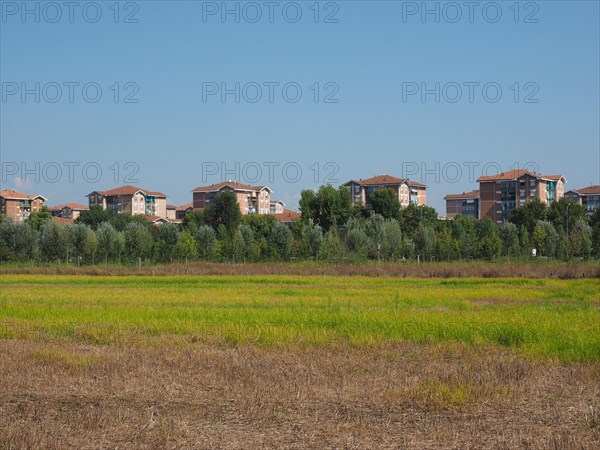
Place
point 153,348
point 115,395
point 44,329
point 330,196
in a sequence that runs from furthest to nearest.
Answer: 1. point 330,196
2. point 44,329
3. point 153,348
4. point 115,395

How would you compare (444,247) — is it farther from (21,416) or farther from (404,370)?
(21,416)

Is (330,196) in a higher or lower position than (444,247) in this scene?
higher

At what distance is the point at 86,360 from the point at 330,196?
82791 mm

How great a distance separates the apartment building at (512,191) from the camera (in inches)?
4756

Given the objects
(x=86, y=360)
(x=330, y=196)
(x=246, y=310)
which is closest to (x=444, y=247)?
(x=330, y=196)

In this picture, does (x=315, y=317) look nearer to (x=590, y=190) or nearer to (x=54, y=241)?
(x=54, y=241)

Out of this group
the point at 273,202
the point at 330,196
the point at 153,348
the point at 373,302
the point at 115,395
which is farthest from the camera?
the point at 273,202

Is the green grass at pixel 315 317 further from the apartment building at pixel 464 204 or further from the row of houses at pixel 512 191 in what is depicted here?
the apartment building at pixel 464 204

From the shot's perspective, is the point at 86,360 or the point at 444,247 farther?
the point at 444,247

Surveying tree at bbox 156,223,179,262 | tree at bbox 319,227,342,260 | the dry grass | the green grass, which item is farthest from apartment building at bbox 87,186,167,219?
the green grass

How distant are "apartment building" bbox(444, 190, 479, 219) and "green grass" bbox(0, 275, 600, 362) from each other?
109700 millimetres

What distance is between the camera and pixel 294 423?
10.4m

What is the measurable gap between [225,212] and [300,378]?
277 feet

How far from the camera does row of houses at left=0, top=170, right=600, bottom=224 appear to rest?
123562mm
